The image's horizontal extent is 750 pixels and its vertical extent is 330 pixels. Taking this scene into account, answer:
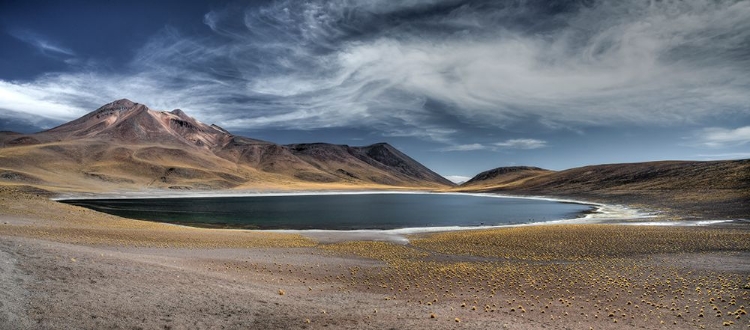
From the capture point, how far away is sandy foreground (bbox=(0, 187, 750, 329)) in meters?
12.2

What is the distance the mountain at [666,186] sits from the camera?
71.2 metres

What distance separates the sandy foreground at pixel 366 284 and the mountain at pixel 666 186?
46520mm

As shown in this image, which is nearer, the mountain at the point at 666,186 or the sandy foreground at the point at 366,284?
the sandy foreground at the point at 366,284

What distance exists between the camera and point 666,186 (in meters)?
108

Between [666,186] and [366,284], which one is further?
[666,186]

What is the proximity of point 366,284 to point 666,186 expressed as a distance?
119m

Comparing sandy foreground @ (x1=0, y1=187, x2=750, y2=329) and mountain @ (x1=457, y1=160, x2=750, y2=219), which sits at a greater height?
mountain @ (x1=457, y1=160, x2=750, y2=219)

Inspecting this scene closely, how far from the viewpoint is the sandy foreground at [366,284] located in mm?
12219

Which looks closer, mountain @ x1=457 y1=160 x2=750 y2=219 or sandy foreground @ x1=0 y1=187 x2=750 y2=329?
sandy foreground @ x1=0 y1=187 x2=750 y2=329

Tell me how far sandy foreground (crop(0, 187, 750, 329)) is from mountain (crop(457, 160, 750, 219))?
4652 cm

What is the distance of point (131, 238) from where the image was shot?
31500mm

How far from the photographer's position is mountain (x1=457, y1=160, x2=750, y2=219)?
71188 millimetres

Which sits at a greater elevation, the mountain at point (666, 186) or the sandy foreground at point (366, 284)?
the mountain at point (666, 186)

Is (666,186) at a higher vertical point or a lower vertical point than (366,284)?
higher
